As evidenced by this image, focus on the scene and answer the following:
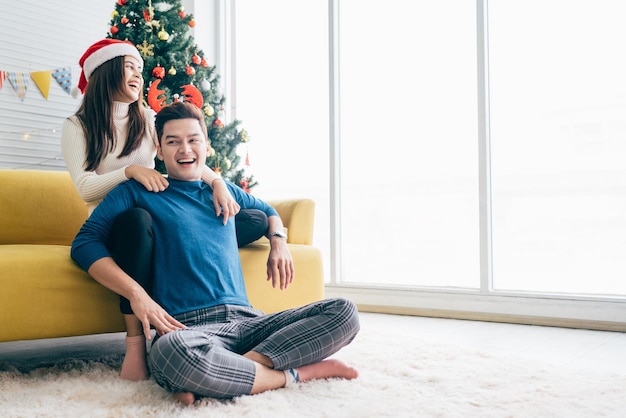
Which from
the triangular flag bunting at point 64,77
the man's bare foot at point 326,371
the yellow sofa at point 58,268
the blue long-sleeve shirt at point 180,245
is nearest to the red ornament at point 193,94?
the triangular flag bunting at point 64,77

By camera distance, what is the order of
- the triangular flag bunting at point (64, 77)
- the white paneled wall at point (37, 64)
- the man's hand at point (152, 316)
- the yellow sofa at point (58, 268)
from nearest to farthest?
the man's hand at point (152, 316) < the yellow sofa at point (58, 268) < the white paneled wall at point (37, 64) < the triangular flag bunting at point (64, 77)

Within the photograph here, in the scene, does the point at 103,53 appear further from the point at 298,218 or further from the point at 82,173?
the point at 298,218

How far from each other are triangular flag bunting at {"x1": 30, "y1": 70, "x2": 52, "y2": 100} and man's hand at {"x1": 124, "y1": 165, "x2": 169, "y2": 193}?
2162mm

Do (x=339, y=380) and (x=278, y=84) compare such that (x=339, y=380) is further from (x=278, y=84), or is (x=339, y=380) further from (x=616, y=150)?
(x=278, y=84)

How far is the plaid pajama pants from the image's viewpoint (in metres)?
1.47

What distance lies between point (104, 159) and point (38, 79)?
188cm

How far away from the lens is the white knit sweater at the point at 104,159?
2008 mm

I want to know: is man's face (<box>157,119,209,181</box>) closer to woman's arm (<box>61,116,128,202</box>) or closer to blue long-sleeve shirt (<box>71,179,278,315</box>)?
blue long-sleeve shirt (<box>71,179,278,315</box>)

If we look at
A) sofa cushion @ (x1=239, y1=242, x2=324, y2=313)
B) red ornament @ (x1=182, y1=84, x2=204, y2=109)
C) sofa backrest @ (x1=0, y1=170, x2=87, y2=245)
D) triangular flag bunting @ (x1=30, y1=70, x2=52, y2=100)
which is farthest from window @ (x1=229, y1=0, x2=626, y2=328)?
sofa backrest @ (x1=0, y1=170, x2=87, y2=245)

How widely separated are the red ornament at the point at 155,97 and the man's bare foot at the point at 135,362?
2.05 meters

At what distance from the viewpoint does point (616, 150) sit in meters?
3.04

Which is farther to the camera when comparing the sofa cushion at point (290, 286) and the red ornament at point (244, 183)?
the red ornament at point (244, 183)

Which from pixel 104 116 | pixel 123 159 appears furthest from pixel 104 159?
pixel 104 116

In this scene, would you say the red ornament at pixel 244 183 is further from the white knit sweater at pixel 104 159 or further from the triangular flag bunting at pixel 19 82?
the white knit sweater at pixel 104 159
